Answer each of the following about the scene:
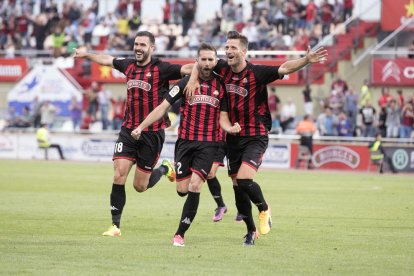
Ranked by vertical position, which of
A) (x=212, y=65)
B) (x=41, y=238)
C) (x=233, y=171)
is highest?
(x=212, y=65)

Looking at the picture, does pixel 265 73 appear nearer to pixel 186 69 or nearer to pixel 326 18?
pixel 186 69

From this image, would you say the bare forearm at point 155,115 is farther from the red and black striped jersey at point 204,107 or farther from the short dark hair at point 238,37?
the short dark hair at point 238,37

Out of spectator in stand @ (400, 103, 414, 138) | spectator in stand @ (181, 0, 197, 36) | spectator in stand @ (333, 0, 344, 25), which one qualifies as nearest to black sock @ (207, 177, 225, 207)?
spectator in stand @ (400, 103, 414, 138)

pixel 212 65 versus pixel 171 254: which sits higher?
pixel 212 65

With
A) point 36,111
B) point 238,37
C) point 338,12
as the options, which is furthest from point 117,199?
point 36,111

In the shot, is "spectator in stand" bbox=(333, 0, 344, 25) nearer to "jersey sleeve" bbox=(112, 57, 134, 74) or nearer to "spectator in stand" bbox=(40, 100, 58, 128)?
"spectator in stand" bbox=(40, 100, 58, 128)

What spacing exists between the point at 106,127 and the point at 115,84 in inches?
124

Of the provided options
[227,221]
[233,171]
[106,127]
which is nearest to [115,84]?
[106,127]

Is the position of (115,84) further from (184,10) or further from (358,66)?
(358,66)

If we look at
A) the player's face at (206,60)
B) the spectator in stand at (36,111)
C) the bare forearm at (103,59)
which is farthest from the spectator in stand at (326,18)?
the player's face at (206,60)

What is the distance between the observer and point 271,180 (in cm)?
2630

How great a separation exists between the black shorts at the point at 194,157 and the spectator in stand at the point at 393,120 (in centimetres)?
2135

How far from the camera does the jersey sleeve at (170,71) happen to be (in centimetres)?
1248

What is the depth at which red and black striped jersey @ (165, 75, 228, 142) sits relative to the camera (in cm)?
1158
